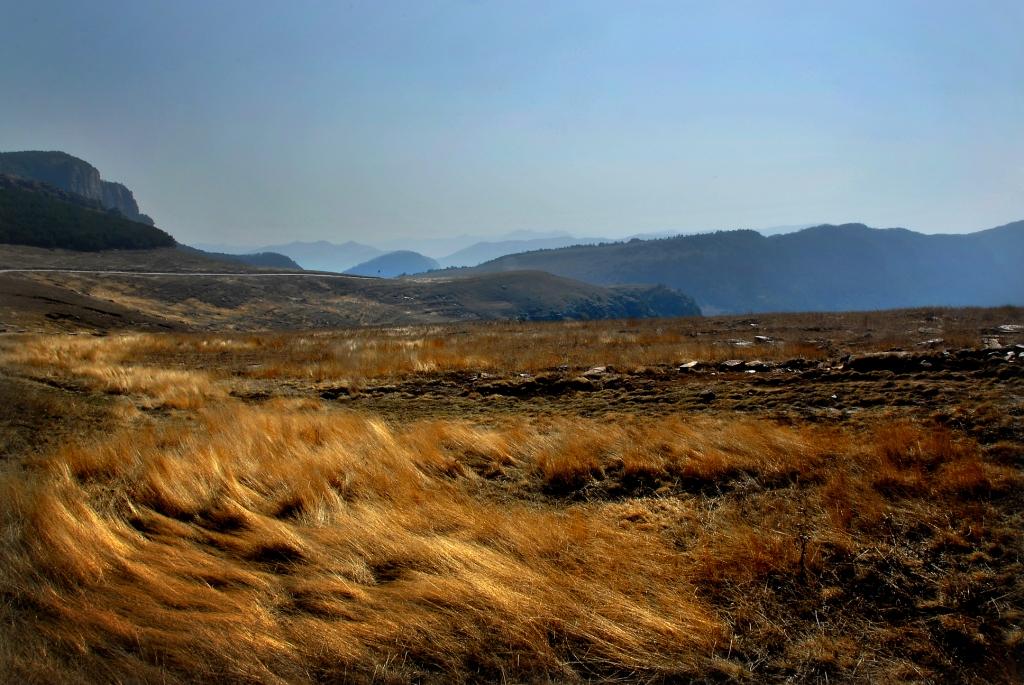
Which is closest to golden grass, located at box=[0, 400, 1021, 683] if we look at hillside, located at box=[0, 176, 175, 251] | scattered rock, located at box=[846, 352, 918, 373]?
scattered rock, located at box=[846, 352, 918, 373]

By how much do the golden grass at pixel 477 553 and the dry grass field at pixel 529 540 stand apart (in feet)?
0.06

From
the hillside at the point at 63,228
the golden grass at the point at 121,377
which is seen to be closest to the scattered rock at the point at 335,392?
the golden grass at the point at 121,377

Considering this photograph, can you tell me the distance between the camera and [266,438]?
21.5ft

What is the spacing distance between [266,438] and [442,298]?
261 ft

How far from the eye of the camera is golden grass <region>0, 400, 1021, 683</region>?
291 cm

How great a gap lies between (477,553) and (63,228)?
108 m

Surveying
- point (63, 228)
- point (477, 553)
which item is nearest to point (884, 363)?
point (477, 553)

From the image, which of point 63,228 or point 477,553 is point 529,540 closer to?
point 477,553

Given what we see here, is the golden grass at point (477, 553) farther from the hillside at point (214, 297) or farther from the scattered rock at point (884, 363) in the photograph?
the hillside at point (214, 297)

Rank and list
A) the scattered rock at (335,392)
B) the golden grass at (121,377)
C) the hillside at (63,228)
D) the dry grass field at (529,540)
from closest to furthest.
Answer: the dry grass field at (529,540) → the golden grass at (121,377) → the scattered rock at (335,392) → the hillside at (63,228)

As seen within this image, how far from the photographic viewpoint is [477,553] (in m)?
3.74

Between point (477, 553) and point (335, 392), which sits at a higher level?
point (335, 392)

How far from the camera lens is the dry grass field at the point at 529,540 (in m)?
2.90

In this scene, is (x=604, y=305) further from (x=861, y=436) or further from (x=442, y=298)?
(x=861, y=436)
